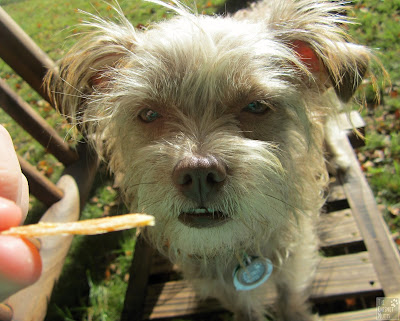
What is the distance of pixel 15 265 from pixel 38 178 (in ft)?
7.20

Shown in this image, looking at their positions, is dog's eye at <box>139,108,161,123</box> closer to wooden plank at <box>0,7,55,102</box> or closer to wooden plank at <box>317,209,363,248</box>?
wooden plank at <box>0,7,55,102</box>

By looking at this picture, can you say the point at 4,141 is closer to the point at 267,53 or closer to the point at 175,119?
the point at 175,119

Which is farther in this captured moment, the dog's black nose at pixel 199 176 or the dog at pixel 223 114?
the dog at pixel 223 114

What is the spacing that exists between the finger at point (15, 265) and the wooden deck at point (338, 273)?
7.91 ft

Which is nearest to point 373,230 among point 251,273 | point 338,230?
point 338,230

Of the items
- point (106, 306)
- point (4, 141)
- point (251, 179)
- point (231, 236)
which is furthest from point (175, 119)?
point (106, 306)

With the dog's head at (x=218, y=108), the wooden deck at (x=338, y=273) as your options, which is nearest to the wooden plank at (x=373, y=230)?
the wooden deck at (x=338, y=273)

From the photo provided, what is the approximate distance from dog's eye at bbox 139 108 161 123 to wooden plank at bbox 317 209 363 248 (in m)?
2.17

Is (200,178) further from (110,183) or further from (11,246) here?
(110,183)

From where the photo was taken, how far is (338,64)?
196 centimetres

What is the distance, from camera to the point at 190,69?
1.89 metres

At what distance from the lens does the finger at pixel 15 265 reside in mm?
831

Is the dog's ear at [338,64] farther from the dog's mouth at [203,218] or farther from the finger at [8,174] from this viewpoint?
the finger at [8,174]

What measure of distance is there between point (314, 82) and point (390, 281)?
1.89 m
